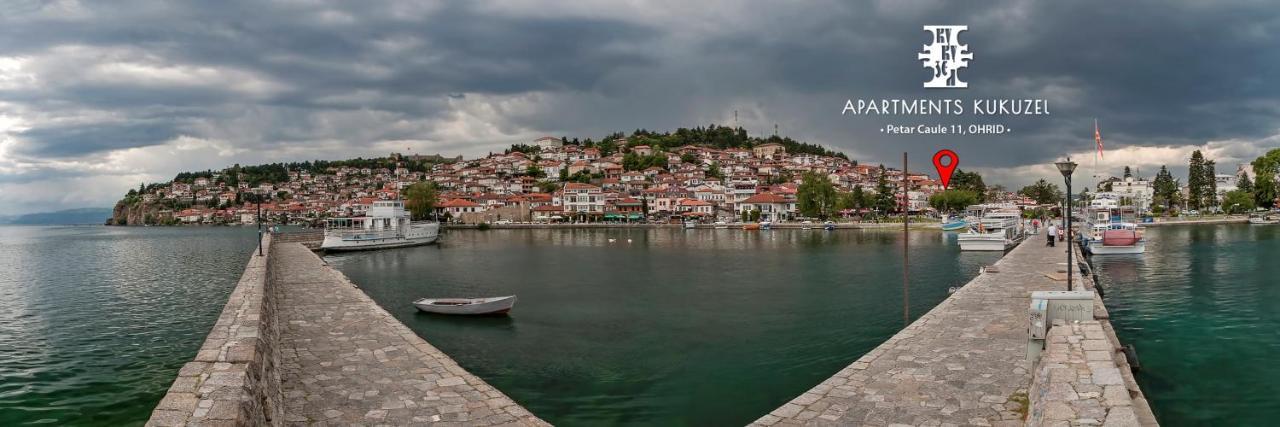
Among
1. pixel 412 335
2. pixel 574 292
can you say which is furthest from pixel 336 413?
pixel 574 292

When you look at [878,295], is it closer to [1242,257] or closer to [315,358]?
[315,358]

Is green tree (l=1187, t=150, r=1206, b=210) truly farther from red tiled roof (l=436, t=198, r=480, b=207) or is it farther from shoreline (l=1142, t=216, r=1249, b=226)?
red tiled roof (l=436, t=198, r=480, b=207)

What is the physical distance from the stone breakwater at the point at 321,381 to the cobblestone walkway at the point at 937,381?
3219 mm

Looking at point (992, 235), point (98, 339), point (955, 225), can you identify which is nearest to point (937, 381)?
point (98, 339)

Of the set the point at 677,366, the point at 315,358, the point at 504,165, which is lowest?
the point at 677,366

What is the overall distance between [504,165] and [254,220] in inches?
2380

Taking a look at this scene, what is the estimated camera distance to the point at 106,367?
11633 mm

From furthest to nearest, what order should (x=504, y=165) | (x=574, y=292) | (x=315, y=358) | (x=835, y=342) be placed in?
(x=504, y=165) < (x=574, y=292) < (x=835, y=342) < (x=315, y=358)

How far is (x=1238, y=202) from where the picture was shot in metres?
89.2

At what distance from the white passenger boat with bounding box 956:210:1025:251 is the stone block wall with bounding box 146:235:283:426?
37.8 m

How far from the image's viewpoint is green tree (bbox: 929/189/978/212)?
9219cm

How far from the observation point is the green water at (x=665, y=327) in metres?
9.73

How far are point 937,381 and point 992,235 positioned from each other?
34705 millimetres

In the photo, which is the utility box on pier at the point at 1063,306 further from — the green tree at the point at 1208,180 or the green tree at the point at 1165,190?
the green tree at the point at 1165,190
